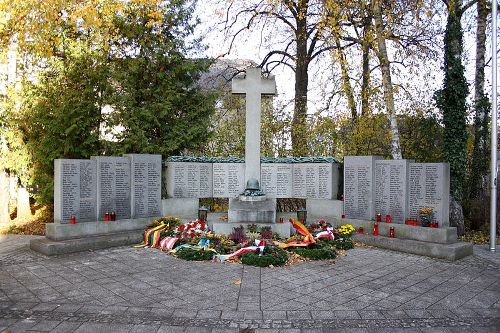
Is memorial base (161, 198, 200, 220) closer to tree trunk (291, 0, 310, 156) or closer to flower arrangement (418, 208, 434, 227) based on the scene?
tree trunk (291, 0, 310, 156)

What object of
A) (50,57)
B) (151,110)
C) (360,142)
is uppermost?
(50,57)

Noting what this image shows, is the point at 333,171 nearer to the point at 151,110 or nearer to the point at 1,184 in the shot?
the point at 151,110

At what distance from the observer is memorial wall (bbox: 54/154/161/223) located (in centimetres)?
812

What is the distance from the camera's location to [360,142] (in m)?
12.3

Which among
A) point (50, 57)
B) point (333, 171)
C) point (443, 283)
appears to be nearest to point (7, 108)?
point (50, 57)

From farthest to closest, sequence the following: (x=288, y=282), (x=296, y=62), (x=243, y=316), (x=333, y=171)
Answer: (x=296, y=62) < (x=333, y=171) < (x=288, y=282) < (x=243, y=316)

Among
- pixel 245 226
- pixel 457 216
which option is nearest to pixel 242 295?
pixel 245 226

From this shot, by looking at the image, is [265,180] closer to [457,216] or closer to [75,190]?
[75,190]

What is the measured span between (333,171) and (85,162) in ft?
21.6

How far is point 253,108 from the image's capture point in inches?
377

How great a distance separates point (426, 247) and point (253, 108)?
543 cm

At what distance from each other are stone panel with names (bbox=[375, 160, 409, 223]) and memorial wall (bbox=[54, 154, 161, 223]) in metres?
5.95

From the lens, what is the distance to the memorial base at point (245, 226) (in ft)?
27.9

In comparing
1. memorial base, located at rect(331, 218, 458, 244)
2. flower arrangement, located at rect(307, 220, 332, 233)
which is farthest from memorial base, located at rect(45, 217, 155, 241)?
memorial base, located at rect(331, 218, 458, 244)
